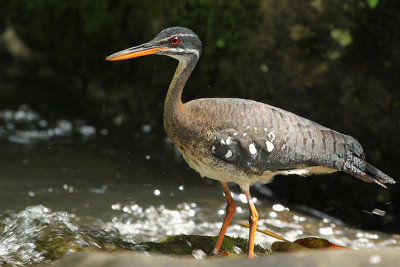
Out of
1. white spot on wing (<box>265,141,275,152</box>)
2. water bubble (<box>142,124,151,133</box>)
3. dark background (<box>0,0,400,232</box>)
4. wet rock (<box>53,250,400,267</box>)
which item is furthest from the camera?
water bubble (<box>142,124,151,133</box>)

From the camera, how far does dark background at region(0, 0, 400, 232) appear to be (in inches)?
276

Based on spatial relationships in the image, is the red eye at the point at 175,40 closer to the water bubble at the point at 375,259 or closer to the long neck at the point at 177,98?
the long neck at the point at 177,98

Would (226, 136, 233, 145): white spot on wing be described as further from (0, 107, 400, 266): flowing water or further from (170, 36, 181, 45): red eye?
(0, 107, 400, 266): flowing water

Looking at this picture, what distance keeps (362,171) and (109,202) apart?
310cm

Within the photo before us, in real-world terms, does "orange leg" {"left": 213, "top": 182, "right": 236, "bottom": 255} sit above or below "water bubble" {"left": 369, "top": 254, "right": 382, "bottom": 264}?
below

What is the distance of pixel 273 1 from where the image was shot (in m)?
7.46

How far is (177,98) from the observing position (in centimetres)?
524

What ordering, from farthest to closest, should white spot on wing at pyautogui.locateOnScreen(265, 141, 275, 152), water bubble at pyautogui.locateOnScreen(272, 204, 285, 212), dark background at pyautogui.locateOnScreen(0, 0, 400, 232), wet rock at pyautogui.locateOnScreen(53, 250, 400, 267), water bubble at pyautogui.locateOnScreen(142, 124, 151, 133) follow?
1. water bubble at pyautogui.locateOnScreen(142, 124, 151, 133)
2. water bubble at pyautogui.locateOnScreen(272, 204, 285, 212)
3. dark background at pyautogui.locateOnScreen(0, 0, 400, 232)
4. white spot on wing at pyautogui.locateOnScreen(265, 141, 275, 152)
5. wet rock at pyautogui.locateOnScreen(53, 250, 400, 267)

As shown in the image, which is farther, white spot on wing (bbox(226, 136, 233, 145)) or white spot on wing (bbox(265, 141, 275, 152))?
white spot on wing (bbox(265, 141, 275, 152))

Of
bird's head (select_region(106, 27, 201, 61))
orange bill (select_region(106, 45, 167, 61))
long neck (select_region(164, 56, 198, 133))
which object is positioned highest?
bird's head (select_region(106, 27, 201, 61))

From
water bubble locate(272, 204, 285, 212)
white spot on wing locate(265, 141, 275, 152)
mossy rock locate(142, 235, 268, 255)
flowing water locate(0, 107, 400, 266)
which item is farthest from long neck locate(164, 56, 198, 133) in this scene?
water bubble locate(272, 204, 285, 212)

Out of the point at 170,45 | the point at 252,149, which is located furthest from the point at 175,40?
the point at 252,149

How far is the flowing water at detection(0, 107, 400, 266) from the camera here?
546cm

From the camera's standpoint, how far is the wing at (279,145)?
5082mm
